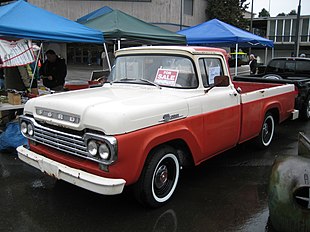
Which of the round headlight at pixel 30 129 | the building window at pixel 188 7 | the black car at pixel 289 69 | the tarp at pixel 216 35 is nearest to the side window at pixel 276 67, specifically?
the black car at pixel 289 69

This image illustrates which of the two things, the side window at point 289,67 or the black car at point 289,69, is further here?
the side window at point 289,67

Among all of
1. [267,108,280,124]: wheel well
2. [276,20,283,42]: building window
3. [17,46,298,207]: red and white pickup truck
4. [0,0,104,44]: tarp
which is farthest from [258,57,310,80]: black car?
[276,20,283,42]: building window

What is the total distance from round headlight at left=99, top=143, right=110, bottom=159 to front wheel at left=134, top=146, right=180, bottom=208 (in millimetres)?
555

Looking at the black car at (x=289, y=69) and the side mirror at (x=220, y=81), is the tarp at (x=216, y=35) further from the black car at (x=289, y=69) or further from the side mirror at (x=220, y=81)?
the side mirror at (x=220, y=81)

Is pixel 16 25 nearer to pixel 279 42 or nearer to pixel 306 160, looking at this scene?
pixel 306 160

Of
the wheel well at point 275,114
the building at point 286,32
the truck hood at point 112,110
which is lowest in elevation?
the wheel well at point 275,114

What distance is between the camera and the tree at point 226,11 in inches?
1229

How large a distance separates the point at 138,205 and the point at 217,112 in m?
1.65

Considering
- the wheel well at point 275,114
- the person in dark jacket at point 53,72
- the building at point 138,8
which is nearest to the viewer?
the wheel well at point 275,114

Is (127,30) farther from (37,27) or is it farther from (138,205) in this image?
(138,205)

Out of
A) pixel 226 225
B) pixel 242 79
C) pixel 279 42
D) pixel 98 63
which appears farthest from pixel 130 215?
pixel 279 42

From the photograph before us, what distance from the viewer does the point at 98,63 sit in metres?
29.8

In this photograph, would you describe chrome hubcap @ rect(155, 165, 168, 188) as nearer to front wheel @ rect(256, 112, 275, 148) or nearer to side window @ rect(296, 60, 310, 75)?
front wheel @ rect(256, 112, 275, 148)

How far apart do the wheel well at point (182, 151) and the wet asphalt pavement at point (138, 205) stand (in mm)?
442
